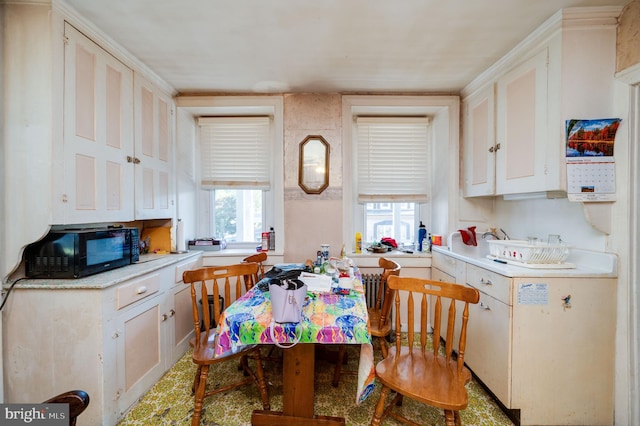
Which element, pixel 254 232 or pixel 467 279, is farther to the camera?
pixel 254 232

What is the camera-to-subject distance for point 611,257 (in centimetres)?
159

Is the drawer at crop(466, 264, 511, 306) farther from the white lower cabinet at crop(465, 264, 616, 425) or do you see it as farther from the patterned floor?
the patterned floor

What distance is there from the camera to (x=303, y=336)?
1.23m

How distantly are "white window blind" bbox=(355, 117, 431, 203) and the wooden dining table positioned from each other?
1648mm

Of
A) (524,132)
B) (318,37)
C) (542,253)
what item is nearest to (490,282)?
(542,253)

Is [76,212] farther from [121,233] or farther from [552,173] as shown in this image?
[552,173]

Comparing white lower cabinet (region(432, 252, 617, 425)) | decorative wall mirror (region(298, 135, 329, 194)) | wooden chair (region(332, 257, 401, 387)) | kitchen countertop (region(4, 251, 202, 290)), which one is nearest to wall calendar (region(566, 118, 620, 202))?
white lower cabinet (region(432, 252, 617, 425))

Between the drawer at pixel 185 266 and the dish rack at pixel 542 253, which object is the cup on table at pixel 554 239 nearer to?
the dish rack at pixel 542 253

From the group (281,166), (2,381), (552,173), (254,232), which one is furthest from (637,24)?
(2,381)

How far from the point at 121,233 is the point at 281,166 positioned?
149 centimetres

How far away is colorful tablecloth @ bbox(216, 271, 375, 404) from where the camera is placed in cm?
122

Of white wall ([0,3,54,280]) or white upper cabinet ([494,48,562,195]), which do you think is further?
white upper cabinet ([494,48,562,195])

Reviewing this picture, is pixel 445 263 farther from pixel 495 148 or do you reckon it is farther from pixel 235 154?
pixel 235 154

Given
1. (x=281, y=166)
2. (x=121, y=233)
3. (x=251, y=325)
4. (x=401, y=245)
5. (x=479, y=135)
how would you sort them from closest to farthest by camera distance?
(x=251, y=325) → (x=121, y=233) → (x=479, y=135) → (x=281, y=166) → (x=401, y=245)
